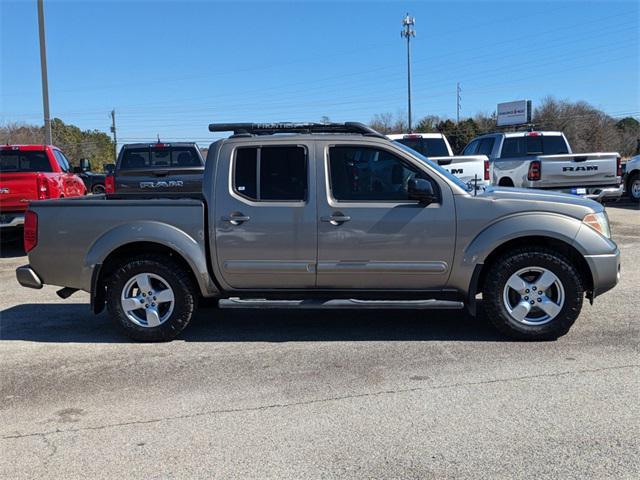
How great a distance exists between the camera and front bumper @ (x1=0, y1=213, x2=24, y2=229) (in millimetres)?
10500

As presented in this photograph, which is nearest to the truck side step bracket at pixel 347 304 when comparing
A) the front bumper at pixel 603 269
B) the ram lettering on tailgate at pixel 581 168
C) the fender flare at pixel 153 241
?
the fender flare at pixel 153 241

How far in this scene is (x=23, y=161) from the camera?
11477 mm

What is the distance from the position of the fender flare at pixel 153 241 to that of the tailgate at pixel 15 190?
5971 millimetres

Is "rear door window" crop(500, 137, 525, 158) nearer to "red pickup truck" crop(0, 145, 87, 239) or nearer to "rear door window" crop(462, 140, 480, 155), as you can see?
"rear door window" crop(462, 140, 480, 155)

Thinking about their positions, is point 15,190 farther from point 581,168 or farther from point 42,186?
point 581,168

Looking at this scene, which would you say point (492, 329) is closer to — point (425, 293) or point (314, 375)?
point (425, 293)

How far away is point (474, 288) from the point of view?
17.8 feet

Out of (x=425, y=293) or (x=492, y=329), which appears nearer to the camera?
(x=425, y=293)

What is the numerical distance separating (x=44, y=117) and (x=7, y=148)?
714cm

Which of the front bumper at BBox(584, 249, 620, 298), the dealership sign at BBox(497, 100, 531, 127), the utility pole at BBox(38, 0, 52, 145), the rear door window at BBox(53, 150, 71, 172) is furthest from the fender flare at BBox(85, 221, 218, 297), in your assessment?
the dealership sign at BBox(497, 100, 531, 127)

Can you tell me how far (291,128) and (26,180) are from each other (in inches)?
270

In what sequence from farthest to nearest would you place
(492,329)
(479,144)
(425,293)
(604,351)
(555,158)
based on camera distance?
(479,144) → (555,158) → (492,329) → (425,293) → (604,351)

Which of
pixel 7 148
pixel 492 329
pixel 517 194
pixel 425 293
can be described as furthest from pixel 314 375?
pixel 7 148

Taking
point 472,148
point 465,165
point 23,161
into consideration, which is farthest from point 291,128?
point 472,148
